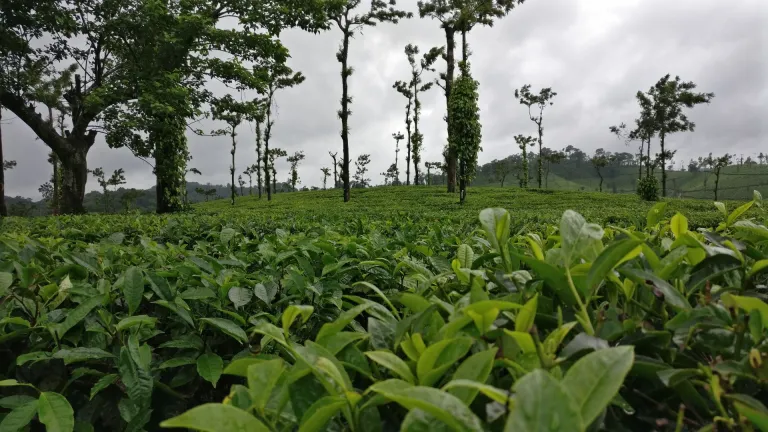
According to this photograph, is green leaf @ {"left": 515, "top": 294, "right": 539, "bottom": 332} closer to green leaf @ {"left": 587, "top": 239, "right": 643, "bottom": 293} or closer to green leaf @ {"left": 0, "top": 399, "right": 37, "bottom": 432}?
green leaf @ {"left": 587, "top": 239, "right": 643, "bottom": 293}

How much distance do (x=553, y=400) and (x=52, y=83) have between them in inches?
1315

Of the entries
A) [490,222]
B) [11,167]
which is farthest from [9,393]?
[11,167]

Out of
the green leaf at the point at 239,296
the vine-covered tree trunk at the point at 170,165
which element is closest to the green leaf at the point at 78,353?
the green leaf at the point at 239,296

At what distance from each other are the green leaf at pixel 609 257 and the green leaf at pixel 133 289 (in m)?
1.12

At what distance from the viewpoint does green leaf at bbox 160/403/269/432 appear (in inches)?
18.4

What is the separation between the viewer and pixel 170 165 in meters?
15.3

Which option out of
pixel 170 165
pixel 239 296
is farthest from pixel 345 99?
pixel 239 296

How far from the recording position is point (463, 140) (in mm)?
21688

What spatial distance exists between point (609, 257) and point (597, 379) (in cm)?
27

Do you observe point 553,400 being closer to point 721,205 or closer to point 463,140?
point 721,205

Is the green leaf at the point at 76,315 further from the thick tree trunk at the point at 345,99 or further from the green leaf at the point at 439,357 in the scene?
the thick tree trunk at the point at 345,99

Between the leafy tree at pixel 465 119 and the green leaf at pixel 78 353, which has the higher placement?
the leafy tree at pixel 465 119

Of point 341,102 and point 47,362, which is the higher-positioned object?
point 341,102

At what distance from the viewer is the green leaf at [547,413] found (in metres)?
0.38
